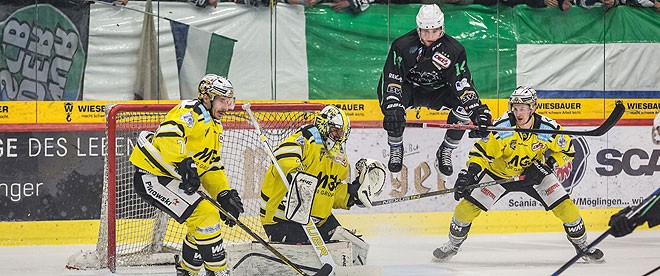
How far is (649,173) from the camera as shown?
9.69 meters

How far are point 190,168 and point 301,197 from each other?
2.23 ft

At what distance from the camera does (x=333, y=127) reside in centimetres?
648

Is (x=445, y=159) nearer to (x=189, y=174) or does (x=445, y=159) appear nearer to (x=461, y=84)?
(x=461, y=84)

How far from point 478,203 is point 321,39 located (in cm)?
246

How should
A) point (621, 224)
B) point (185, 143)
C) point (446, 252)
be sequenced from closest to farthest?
point (621, 224) → point (185, 143) → point (446, 252)

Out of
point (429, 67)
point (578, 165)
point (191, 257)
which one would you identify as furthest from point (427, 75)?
point (578, 165)

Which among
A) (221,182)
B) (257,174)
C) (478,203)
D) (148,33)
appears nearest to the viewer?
(221,182)

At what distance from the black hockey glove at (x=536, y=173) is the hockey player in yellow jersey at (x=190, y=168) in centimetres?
229

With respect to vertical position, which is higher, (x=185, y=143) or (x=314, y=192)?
(x=185, y=143)

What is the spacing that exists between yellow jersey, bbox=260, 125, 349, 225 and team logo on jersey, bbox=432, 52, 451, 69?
0.88 meters

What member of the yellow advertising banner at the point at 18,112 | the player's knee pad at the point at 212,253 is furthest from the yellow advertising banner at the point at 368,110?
the player's knee pad at the point at 212,253

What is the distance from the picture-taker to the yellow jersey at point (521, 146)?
7613 mm

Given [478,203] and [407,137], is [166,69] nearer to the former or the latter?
[407,137]

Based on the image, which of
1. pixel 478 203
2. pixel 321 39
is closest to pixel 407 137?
pixel 321 39
